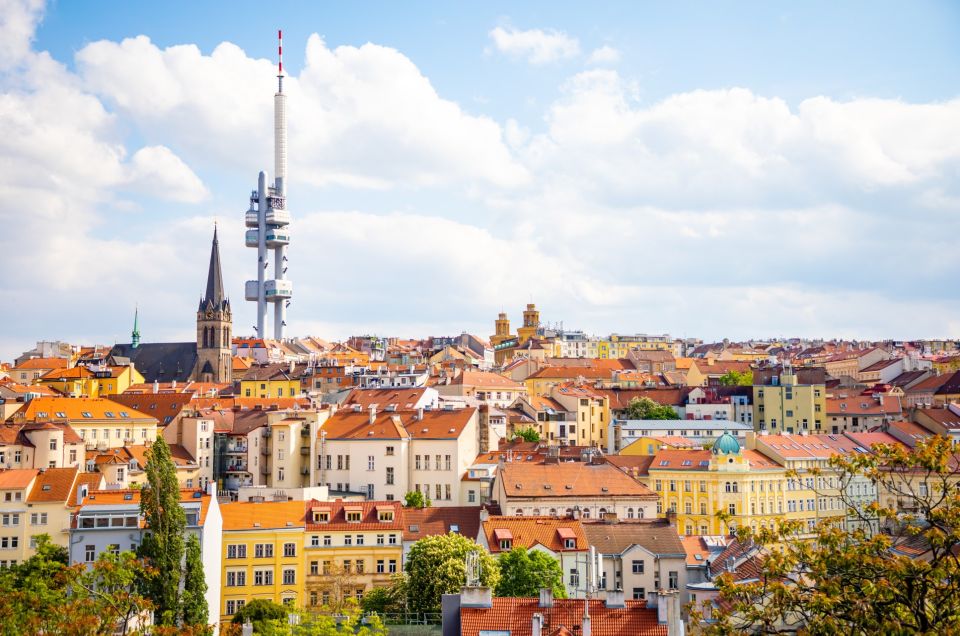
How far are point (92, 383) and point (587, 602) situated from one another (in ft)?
342

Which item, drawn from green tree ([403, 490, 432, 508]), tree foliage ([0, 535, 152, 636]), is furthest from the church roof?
tree foliage ([0, 535, 152, 636])

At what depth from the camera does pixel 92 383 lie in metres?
131

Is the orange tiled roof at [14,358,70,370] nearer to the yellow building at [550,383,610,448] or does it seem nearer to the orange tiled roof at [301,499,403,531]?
the yellow building at [550,383,610,448]

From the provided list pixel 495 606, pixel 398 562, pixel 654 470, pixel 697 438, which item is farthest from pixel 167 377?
pixel 495 606

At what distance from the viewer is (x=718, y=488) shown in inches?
3236

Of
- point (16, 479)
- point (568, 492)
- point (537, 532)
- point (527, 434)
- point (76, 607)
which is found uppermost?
point (527, 434)

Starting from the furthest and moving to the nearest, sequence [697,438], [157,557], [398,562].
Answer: [697,438]
[398,562]
[157,557]

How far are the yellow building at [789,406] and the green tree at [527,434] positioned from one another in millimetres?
23363

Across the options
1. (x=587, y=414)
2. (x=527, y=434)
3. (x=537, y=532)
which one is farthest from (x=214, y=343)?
(x=537, y=532)

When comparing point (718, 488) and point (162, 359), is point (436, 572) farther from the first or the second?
point (162, 359)

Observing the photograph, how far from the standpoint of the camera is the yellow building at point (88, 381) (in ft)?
419

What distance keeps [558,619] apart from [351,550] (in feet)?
88.4

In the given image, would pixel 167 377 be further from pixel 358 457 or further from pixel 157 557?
pixel 157 557

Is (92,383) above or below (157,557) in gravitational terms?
above
